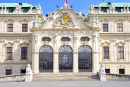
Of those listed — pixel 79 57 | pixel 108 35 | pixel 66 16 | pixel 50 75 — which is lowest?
pixel 50 75

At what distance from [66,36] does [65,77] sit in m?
7.09

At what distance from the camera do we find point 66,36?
38.6 metres

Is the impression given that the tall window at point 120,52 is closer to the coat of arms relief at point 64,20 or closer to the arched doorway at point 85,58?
the arched doorway at point 85,58

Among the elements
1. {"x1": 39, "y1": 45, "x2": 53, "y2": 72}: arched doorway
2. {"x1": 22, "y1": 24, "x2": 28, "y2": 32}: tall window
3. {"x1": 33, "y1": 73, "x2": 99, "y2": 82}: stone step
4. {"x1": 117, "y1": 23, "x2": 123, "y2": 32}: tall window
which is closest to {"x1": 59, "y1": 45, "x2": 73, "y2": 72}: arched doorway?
{"x1": 39, "y1": 45, "x2": 53, "y2": 72}: arched doorway

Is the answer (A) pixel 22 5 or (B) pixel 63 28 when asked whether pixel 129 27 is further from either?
(A) pixel 22 5

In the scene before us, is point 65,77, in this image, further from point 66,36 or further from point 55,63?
point 66,36

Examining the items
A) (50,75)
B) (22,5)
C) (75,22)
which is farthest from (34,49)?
(22,5)

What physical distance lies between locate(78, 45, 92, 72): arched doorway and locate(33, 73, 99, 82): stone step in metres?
2.04

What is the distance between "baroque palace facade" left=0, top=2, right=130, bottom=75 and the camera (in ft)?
126

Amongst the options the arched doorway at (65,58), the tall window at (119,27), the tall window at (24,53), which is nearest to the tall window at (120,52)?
the tall window at (119,27)

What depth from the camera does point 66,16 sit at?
38.9 metres

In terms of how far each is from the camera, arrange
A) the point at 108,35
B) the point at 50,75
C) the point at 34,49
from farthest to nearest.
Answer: the point at 108,35 < the point at 34,49 < the point at 50,75

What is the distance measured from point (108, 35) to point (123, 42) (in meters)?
2.92

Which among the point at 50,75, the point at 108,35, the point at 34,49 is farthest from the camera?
the point at 108,35
